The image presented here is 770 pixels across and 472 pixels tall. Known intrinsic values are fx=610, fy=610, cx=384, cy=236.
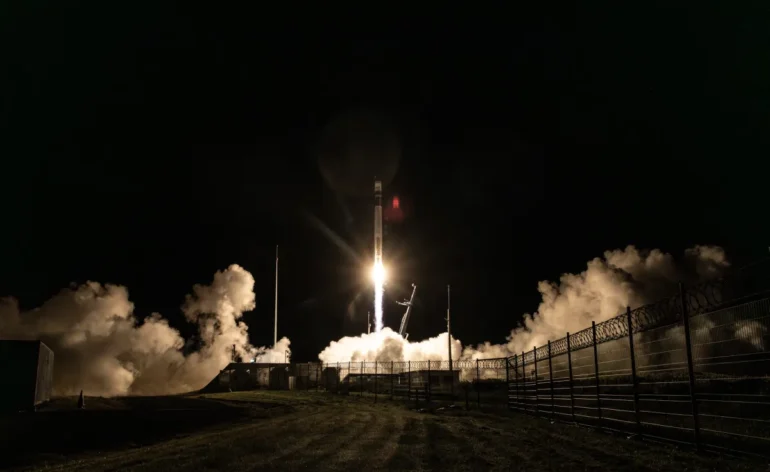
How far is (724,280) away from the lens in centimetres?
1076

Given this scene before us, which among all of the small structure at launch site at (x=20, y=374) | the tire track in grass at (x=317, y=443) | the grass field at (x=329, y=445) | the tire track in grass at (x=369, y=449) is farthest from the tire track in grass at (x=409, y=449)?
the small structure at launch site at (x=20, y=374)

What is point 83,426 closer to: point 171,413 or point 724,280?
point 171,413

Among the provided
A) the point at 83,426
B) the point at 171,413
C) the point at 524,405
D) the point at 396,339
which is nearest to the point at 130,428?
the point at 83,426

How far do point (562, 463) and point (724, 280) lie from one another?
458 centimetres

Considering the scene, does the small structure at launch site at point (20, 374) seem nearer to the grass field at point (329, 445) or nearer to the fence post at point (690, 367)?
the grass field at point (329, 445)

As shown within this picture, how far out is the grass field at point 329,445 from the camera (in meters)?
12.1

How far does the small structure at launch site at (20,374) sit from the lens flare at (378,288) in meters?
45.5

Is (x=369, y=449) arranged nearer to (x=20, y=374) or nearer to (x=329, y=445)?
(x=329, y=445)

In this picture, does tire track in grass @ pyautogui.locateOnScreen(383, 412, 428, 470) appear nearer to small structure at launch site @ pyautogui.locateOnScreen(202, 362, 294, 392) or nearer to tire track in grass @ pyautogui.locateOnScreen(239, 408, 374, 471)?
tire track in grass @ pyautogui.locateOnScreen(239, 408, 374, 471)

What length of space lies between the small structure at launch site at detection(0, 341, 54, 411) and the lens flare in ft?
149

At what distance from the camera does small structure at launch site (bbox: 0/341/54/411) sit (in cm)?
2900

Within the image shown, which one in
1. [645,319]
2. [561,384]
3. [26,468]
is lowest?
[26,468]

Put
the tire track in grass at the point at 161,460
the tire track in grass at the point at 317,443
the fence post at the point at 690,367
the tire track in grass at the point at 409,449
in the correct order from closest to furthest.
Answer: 1. the fence post at the point at 690,367
2. the tire track in grass at the point at 409,449
3. the tire track in grass at the point at 317,443
4. the tire track in grass at the point at 161,460

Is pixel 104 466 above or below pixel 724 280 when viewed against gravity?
below
